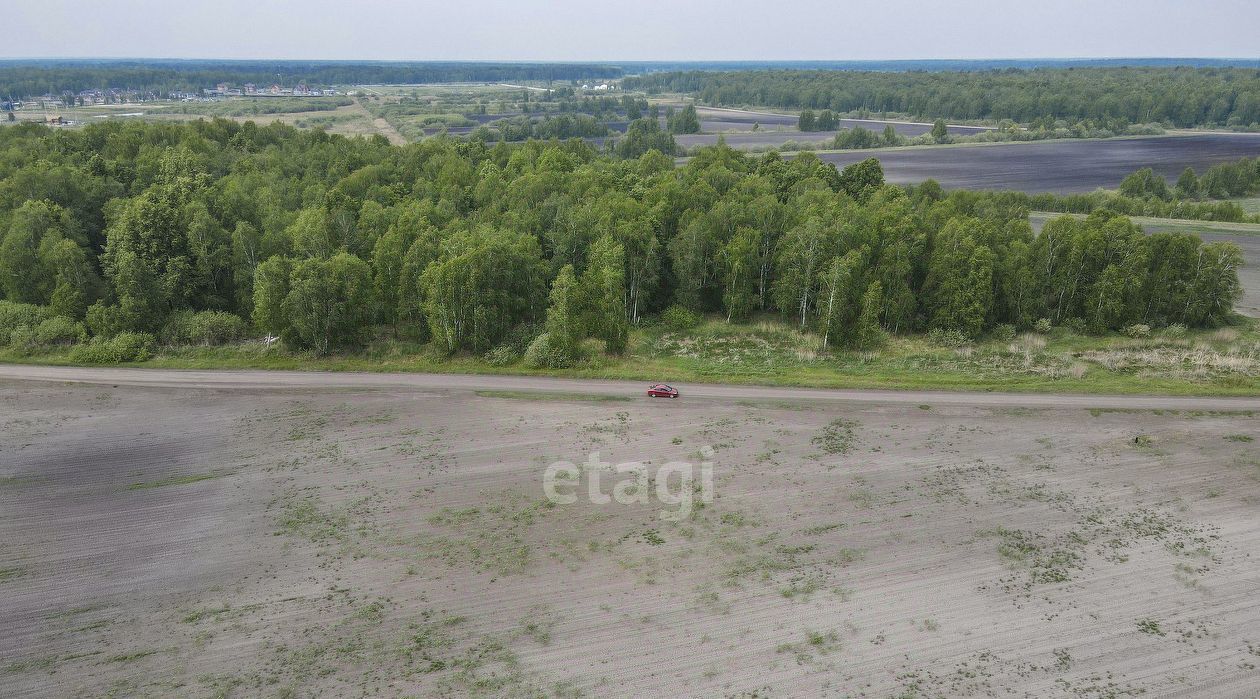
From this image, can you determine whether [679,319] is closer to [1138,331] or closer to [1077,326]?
[1077,326]

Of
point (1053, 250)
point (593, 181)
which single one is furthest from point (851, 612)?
point (593, 181)

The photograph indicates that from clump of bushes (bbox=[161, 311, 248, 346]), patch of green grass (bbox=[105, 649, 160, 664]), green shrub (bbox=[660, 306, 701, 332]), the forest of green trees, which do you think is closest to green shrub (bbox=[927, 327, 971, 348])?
the forest of green trees

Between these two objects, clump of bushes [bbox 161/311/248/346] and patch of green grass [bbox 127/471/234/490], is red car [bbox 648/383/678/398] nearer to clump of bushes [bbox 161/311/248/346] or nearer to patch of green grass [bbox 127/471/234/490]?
patch of green grass [bbox 127/471/234/490]

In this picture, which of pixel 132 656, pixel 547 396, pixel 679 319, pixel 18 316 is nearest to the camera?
pixel 132 656

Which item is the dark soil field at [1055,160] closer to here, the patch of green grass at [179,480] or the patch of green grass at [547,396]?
the patch of green grass at [547,396]

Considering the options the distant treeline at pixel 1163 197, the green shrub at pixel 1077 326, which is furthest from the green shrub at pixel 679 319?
the distant treeline at pixel 1163 197

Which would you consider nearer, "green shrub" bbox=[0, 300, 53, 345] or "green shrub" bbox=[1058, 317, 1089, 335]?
"green shrub" bbox=[0, 300, 53, 345]

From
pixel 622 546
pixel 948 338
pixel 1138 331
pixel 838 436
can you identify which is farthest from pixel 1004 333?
pixel 622 546
